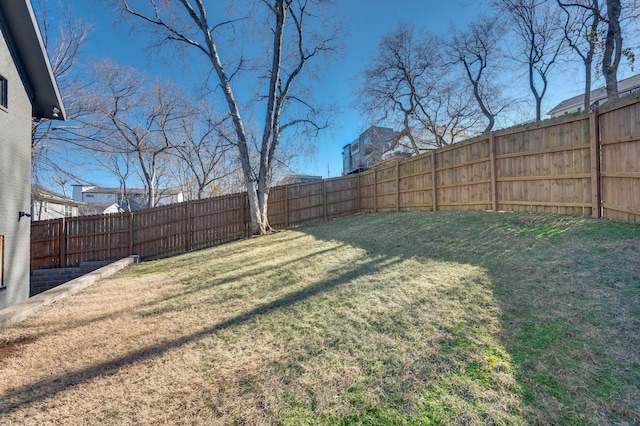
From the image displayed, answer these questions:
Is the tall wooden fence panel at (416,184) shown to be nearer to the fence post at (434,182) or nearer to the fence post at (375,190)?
the fence post at (434,182)

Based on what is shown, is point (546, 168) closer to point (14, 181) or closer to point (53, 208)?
point (14, 181)

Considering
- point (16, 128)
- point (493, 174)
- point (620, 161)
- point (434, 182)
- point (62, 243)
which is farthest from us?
point (434, 182)

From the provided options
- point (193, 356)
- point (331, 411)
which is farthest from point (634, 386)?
point (193, 356)

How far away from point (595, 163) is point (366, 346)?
5.77 m

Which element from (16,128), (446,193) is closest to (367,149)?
(446,193)

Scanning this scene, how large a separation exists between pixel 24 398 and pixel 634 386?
4.19 meters

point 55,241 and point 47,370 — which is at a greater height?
point 55,241

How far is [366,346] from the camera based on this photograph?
2438 mm

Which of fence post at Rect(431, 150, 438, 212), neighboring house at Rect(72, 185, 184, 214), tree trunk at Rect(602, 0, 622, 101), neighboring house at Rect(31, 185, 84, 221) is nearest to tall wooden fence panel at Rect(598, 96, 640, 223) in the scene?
fence post at Rect(431, 150, 438, 212)

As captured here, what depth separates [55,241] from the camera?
9.13 meters

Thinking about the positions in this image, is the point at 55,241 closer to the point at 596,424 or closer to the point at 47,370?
the point at 47,370

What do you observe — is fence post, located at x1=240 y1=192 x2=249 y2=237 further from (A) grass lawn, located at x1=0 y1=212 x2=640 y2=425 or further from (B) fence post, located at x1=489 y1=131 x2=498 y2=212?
(B) fence post, located at x1=489 y1=131 x2=498 y2=212

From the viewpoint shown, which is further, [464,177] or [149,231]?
[149,231]

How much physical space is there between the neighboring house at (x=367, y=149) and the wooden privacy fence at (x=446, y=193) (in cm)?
1264
